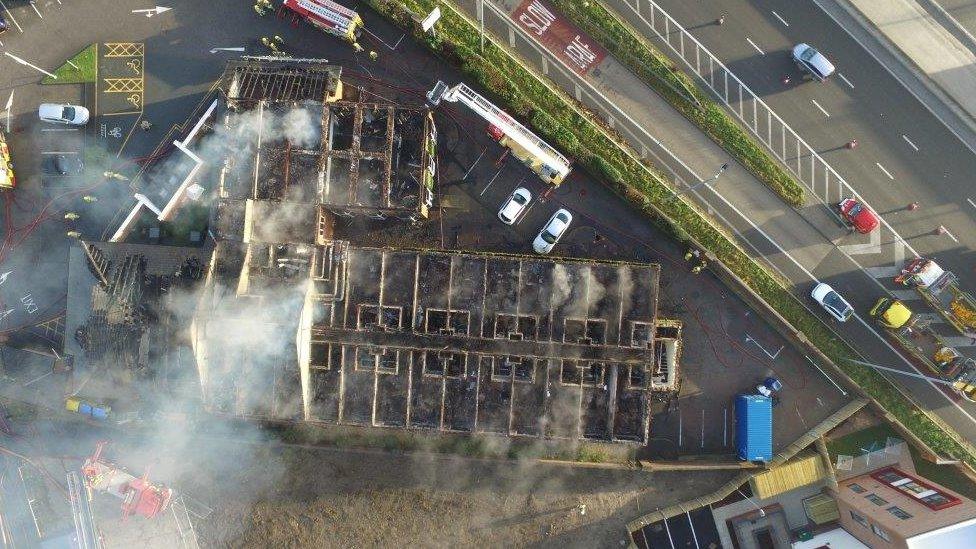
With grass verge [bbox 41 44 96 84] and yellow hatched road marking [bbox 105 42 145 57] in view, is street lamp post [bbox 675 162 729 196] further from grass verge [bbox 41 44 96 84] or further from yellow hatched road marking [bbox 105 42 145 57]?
grass verge [bbox 41 44 96 84]

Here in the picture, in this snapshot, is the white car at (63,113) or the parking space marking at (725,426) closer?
the white car at (63,113)

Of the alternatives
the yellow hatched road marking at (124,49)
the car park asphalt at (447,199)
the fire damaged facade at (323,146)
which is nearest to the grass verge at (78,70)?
the car park asphalt at (447,199)

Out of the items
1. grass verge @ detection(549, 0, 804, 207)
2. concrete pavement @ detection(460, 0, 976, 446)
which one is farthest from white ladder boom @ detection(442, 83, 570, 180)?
grass verge @ detection(549, 0, 804, 207)

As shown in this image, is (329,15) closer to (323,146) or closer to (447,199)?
(323,146)

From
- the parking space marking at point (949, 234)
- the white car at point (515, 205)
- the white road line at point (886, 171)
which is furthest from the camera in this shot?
the white road line at point (886, 171)

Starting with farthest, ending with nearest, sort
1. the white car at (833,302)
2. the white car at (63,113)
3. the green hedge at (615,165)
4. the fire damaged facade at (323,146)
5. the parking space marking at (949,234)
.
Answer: the parking space marking at (949,234)
the white car at (63,113)
the green hedge at (615,165)
the white car at (833,302)
the fire damaged facade at (323,146)

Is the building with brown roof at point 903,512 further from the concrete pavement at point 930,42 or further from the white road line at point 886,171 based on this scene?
the concrete pavement at point 930,42

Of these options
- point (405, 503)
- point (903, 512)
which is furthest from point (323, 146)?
point (903, 512)

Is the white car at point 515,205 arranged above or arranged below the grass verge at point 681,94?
below
